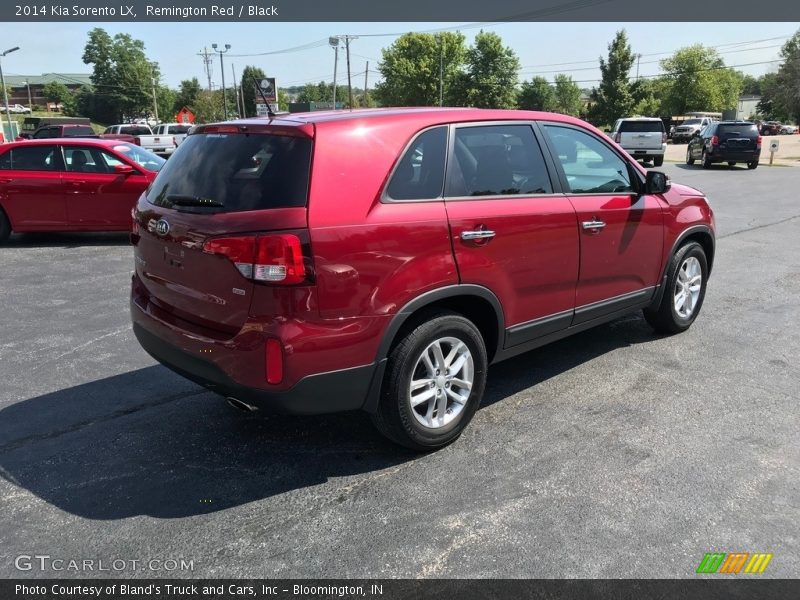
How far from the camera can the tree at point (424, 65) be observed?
10131 cm

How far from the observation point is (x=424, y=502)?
120 inches

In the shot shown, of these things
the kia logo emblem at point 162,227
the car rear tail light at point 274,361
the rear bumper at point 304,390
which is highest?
the kia logo emblem at point 162,227

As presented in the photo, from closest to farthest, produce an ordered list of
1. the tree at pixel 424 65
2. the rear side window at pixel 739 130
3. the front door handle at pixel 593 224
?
the front door handle at pixel 593 224 → the rear side window at pixel 739 130 → the tree at pixel 424 65

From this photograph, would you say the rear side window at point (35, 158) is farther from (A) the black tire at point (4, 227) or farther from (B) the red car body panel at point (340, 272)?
(B) the red car body panel at point (340, 272)

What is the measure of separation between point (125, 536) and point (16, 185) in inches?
336

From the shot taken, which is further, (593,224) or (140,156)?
(140,156)

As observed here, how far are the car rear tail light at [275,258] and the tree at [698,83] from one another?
348 ft

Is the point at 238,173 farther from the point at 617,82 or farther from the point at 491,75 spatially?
the point at 491,75

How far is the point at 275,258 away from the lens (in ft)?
9.32

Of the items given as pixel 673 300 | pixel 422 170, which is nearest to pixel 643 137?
pixel 673 300

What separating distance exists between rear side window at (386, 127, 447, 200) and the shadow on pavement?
4.67ft

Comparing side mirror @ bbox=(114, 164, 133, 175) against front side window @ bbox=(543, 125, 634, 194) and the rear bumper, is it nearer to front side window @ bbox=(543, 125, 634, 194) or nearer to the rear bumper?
the rear bumper

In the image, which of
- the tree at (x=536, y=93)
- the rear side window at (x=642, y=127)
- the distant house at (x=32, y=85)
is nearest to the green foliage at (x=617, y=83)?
the tree at (x=536, y=93)

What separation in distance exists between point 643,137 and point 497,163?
23930 millimetres
